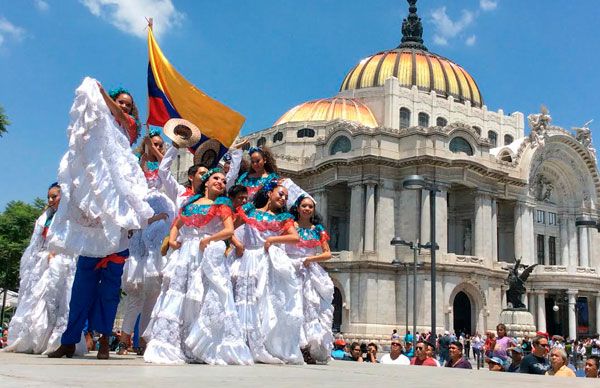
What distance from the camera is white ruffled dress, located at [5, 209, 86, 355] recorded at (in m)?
7.72

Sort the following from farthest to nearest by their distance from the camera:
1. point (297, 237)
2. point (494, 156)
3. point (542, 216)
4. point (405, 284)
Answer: point (542, 216)
point (494, 156)
point (405, 284)
point (297, 237)

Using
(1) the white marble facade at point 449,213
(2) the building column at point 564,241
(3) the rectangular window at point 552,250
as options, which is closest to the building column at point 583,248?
(1) the white marble facade at point 449,213

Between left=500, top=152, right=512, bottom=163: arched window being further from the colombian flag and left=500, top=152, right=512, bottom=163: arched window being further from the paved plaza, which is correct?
the paved plaza

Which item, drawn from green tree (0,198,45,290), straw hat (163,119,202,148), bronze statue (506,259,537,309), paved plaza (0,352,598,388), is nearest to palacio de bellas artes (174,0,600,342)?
bronze statue (506,259,537,309)

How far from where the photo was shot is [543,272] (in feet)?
149

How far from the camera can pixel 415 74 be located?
2174 inches

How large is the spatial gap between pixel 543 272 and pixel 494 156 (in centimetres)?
839

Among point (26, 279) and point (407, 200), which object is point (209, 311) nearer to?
point (26, 279)

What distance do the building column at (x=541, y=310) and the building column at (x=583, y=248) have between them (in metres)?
5.74

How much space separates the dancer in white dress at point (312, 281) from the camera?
330 inches

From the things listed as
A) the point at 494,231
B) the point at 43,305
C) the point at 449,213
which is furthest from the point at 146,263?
the point at 449,213

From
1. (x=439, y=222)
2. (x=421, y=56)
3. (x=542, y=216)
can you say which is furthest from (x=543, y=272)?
(x=421, y=56)

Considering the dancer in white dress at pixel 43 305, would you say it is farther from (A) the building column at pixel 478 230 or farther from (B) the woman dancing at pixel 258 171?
(A) the building column at pixel 478 230

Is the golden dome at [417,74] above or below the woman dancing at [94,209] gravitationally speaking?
above
